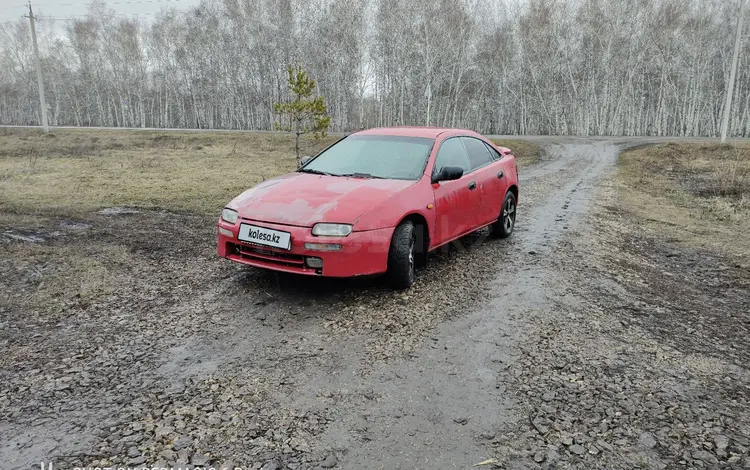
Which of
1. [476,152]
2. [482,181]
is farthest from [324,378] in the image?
[476,152]

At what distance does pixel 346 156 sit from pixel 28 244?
13.7 ft

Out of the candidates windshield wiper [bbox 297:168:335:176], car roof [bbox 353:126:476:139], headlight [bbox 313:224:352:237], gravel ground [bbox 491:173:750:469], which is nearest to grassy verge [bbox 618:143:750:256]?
gravel ground [bbox 491:173:750:469]

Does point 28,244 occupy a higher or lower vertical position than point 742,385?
higher

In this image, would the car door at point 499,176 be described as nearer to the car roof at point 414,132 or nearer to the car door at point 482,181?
the car door at point 482,181

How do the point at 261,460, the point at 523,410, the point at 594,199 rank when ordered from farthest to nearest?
the point at 594,199
the point at 523,410
the point at 261,460

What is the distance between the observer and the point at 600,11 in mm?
36375

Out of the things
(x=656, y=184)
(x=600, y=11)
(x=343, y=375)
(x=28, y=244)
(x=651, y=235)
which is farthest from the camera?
(x=600, y=11)

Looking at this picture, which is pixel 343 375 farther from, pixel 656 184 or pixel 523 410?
pixel 656 184

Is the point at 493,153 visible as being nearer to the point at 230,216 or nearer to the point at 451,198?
the point at 451,198

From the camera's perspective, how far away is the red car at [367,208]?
4.09m

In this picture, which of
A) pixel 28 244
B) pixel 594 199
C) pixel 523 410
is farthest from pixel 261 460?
pixel 594 199

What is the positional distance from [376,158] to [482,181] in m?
1.43

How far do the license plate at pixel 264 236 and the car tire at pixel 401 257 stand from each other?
0.93 m

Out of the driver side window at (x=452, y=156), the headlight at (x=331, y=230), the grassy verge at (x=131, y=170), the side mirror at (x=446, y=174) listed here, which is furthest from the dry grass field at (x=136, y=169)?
the headlight at (x=331, y=230)
